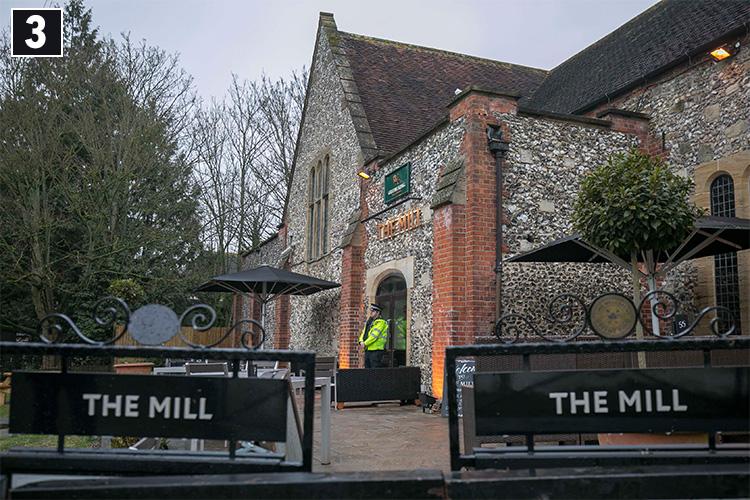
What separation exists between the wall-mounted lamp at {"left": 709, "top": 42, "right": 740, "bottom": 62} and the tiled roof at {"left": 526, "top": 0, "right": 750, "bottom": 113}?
0.61 feet

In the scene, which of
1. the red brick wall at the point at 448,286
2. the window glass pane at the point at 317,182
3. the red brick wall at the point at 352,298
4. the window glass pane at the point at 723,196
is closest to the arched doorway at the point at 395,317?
the red brick wall at the point at 352,298

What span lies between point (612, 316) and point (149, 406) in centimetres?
195

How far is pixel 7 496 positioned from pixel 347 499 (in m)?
1.31

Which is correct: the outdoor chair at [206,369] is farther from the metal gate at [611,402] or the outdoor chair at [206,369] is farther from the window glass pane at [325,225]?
the window glass pane at [325,225]

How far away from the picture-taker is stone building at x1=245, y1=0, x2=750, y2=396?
30.6 feet

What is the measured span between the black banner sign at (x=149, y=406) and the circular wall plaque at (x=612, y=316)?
1322mm

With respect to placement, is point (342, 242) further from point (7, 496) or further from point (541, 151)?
point (7, 496)

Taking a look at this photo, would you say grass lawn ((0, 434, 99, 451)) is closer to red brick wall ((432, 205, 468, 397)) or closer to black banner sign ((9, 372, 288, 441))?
red brick wall ((432, 205, 468, 397))

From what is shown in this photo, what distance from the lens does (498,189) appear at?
9.59 m

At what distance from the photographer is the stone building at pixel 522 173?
932 cm

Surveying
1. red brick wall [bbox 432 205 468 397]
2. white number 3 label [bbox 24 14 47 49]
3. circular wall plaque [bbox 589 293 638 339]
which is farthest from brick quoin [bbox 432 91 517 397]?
circular wall plaque [bbox 589 293 638 339]

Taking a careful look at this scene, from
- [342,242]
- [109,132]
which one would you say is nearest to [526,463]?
[342,242]

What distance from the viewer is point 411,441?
6.77 meters

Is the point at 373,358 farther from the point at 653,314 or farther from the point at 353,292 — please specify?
the point at 653,314
